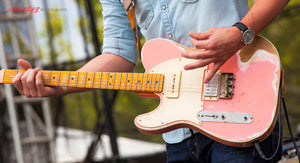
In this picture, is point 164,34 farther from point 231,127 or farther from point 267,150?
point 267,150

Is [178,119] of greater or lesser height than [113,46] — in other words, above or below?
below

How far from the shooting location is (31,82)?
1494 millimetres

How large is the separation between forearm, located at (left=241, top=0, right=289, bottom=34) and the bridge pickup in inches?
12.4

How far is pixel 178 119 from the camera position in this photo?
1354 millimetres

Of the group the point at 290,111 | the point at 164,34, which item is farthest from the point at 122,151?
the point at 164,34

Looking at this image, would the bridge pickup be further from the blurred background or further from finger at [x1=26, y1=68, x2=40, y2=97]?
the blurred background

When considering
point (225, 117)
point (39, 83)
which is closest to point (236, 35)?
point (225, 117)

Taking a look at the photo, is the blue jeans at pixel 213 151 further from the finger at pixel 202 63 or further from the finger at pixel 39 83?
the finger at pixel 39 83

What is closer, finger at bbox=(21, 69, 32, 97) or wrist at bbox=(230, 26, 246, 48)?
wrist at bbox=(230, 26, 246, 48)

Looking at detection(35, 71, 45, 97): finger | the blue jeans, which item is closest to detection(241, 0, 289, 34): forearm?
the blue jeans

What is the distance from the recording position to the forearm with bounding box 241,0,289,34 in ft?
4.11

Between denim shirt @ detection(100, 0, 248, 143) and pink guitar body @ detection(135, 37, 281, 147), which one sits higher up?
denim shirt @ detection(100, 0, 248, 143)

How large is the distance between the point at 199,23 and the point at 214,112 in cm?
37

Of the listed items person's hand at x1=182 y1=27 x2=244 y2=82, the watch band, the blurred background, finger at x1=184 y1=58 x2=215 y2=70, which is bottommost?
the blurred background
